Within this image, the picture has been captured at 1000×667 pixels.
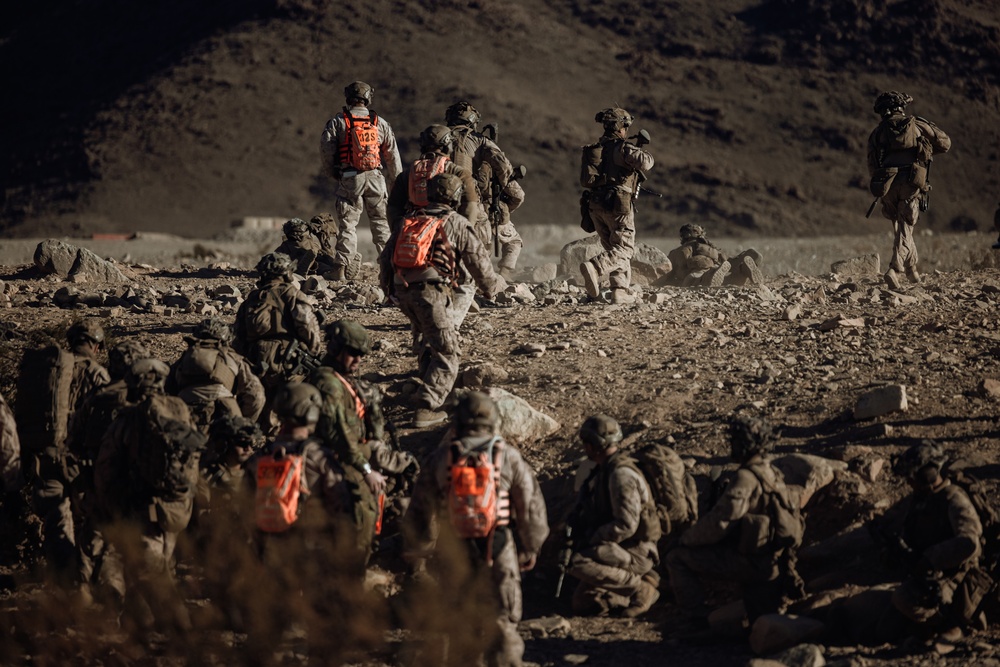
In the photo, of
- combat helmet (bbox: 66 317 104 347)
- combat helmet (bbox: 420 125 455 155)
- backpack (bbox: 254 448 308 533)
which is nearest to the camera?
backpack (bbox: 254 448 308 533)

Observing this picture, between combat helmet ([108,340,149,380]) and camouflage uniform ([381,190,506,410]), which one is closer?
combat helmet ([108,340,149,380])

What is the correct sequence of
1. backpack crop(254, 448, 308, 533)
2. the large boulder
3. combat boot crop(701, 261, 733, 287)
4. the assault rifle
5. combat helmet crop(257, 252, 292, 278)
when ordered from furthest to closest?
the large boulder
combat boot crop(701, 261, 733, 287)
combat helmet crop(257, 252, 292, 278)
the assault rifle
backpack crop(254, 448, 308, 533)

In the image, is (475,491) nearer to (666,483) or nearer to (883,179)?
(666,483)

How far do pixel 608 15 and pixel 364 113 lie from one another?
37.8 m

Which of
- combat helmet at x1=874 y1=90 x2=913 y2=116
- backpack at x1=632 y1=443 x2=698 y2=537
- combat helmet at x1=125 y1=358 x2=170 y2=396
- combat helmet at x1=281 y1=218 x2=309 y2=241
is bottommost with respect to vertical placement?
backpack at x1=632 y1=443 x2=698 y2=537

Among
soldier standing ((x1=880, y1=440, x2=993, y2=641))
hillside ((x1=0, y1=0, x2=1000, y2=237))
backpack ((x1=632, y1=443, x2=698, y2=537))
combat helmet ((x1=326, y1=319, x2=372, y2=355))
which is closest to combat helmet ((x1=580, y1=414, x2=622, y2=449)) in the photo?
backpack ((x1=632, y1=443, x2=698, y2=537))

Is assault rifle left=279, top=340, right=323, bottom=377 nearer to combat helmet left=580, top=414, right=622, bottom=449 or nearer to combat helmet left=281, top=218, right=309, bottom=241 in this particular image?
combat helmet left=580, top=414, right=622, bottom=449

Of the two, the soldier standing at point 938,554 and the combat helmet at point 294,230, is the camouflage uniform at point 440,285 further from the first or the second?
the combat helmet at point 294,230

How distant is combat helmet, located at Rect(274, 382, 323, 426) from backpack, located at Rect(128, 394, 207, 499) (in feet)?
2.31

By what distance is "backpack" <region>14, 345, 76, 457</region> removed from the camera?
24.5 feet

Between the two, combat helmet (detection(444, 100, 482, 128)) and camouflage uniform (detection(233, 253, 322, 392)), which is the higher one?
combat helmet (detection(444, 100, 482, 128))

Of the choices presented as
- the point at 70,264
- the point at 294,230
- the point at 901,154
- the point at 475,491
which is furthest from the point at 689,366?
the point at 70,264

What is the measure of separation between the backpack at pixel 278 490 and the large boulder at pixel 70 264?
825cm

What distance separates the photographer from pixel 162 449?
21.6 ft
